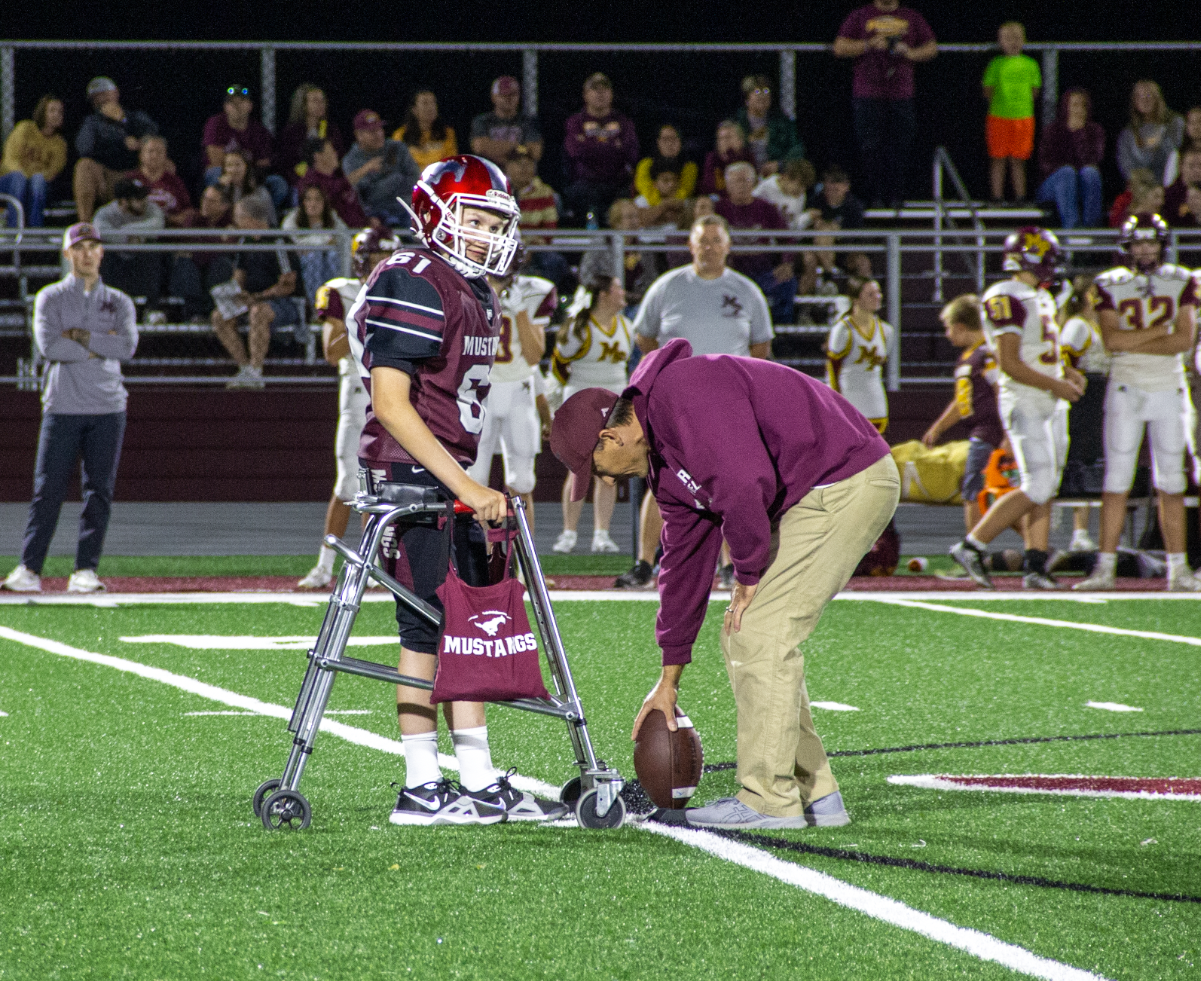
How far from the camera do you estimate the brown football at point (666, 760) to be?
463cm

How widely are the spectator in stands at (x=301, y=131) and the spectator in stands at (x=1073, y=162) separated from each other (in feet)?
24.9

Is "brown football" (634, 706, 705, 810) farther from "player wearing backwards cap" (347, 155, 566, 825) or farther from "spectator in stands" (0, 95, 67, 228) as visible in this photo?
"spectator in stands" (0, 95, 67, 228)

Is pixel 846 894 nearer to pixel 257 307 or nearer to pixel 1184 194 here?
pixel 257 307

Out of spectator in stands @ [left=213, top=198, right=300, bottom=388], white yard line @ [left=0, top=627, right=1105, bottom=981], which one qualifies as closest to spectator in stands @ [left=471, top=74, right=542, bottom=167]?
spectator in stands @ [left=213, top=198, right=300, bottom=388]

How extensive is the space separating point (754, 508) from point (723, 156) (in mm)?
14550

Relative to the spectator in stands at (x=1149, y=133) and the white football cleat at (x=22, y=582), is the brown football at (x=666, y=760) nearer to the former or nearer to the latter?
the white football cleat at (x=22, y=582)

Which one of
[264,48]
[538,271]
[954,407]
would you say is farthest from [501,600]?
[264,48]

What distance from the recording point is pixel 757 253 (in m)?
17.1

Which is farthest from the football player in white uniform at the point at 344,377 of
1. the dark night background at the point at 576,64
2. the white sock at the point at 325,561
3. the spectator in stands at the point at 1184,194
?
the spectator in stands at the point at 1184,194

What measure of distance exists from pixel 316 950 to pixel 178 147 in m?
17.2

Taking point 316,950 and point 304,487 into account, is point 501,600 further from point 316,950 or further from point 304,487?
point 304,487

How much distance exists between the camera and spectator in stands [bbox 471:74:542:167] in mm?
18156

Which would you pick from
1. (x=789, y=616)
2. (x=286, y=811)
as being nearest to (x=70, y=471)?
(x=286, y=811)

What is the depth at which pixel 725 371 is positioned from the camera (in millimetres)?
4363
